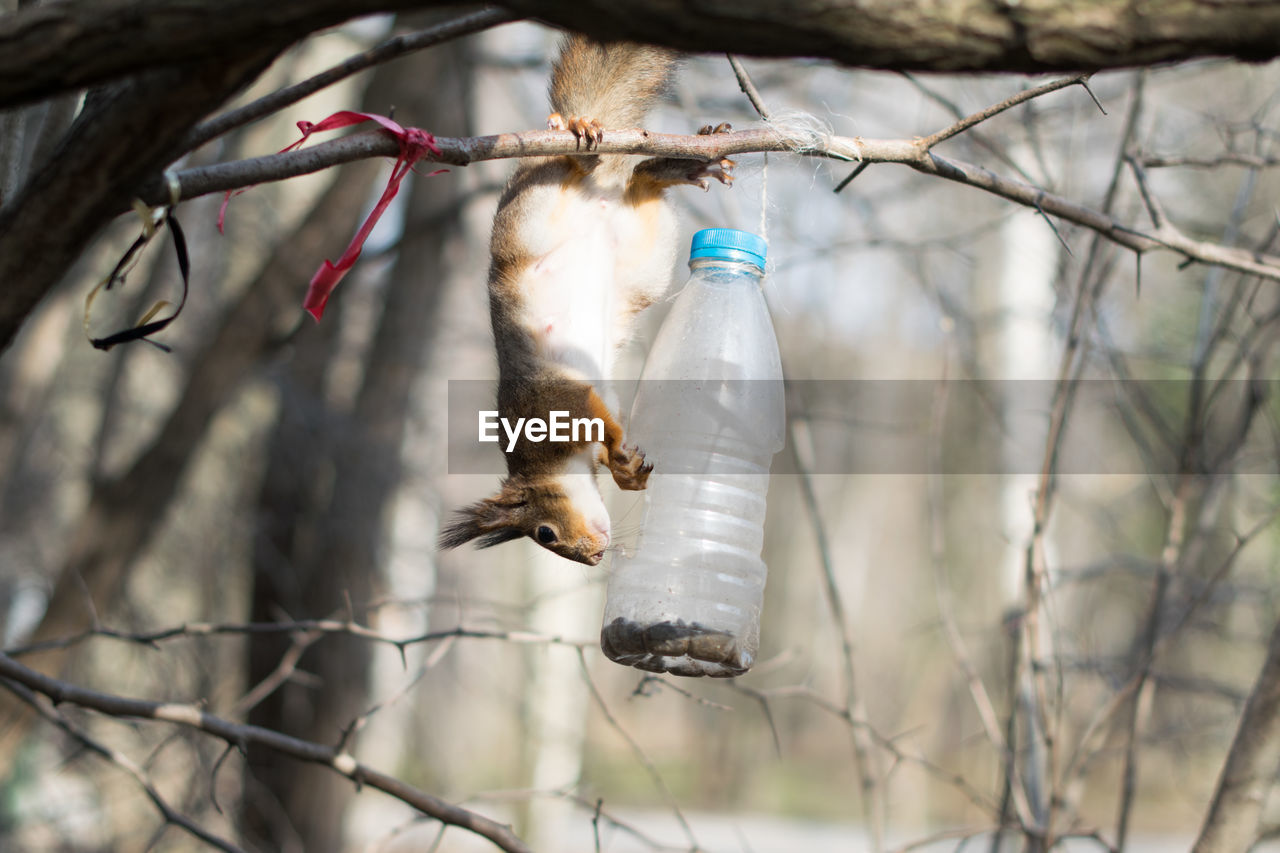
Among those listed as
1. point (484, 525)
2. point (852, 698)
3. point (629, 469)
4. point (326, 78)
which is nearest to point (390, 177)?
point (326, 78)

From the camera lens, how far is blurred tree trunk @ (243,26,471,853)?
575cm

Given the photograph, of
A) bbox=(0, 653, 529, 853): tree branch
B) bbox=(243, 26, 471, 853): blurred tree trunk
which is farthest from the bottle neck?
bbox=(243, 26, 471, 853): blurred tree trunk

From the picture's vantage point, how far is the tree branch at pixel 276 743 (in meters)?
2.00

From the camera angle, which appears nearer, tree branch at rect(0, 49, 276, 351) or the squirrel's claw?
tree branch at rect(0, 49, 276, 351)

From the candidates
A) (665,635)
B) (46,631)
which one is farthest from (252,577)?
(665,635)

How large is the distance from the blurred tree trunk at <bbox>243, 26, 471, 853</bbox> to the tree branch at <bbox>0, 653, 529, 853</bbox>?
3.56 meters

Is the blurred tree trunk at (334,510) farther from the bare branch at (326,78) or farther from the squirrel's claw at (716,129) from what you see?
the bare branch at (326,78)

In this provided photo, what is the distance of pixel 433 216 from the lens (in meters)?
5.66

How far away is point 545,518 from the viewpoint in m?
2.56

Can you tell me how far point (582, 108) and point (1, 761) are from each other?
3.08 m

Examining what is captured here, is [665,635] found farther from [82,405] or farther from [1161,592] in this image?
[82,405]

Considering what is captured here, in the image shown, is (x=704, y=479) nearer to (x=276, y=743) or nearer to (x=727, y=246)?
(x=727, y=246)

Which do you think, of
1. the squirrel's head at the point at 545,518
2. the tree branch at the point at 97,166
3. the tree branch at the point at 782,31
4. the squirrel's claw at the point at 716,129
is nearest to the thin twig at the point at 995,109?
the squirrel's claw at the point at 716,129

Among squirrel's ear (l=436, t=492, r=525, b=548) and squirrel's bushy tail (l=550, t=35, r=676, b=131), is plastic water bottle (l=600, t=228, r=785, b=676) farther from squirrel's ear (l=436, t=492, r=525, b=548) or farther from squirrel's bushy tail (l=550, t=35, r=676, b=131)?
squirrel's bushy tail (l=550, t=35, r=676, b=131)
